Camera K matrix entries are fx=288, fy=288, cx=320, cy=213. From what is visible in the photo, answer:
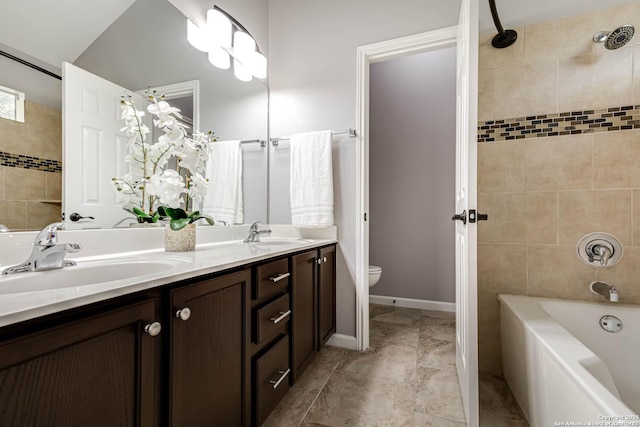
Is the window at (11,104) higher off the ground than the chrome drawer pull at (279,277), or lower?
higher

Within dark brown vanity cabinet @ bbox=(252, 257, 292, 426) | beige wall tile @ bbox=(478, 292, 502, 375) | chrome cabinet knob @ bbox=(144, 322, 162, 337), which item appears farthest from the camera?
beige wall tile @ bbox=(478, 292, 502, 375)

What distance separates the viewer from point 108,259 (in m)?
1.04

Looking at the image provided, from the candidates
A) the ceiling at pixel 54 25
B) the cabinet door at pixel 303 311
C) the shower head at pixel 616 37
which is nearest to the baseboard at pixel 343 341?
the cabinet door at pixel 303 311

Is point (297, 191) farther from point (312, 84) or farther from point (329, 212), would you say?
point (312, 84)

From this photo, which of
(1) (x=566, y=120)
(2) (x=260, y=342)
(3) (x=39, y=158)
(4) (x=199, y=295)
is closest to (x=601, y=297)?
(1) (x=566, y=120)

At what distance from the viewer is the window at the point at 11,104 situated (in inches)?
33.5

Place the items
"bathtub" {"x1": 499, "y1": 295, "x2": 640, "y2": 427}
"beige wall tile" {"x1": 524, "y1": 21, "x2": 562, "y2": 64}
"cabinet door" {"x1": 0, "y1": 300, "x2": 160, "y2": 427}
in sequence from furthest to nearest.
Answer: "beige wall tile" {"x1": 524, "y1": 21, "x2": 562, "y2": 64}
"bathtub" {"x1": 499, "y1": 295, "x2": 640, "y2": 427}
"cabinet door" {"x1": 0, "y1": 300, "x2": 160, "y2": 427}

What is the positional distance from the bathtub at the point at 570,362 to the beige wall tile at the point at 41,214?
1669 mm

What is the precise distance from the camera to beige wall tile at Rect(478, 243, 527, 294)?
1661mm

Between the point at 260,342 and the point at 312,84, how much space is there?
1771 millimetres

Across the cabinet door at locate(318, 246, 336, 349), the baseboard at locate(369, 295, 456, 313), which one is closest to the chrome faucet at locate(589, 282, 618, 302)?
the baseboard at locate(369, 295, 456, 313)

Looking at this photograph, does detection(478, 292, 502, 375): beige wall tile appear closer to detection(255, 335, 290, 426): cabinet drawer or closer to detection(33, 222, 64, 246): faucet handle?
detection(255, 335, 290, 426): cabinet drawer

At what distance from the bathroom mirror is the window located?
0.07ft

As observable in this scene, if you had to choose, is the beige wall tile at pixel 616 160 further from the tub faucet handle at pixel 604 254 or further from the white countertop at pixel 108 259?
the white countertop at pixel 108 259
